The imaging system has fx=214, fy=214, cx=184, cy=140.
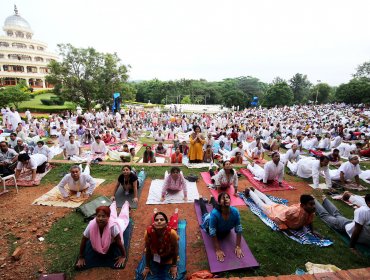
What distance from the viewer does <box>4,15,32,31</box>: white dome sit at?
3518 centimetres

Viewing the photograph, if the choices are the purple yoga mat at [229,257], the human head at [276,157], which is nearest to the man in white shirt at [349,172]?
the human head at [276,157]

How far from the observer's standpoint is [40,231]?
382 centimetres

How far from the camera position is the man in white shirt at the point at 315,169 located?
5777 millimetres

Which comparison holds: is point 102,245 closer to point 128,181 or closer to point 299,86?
point 128,181

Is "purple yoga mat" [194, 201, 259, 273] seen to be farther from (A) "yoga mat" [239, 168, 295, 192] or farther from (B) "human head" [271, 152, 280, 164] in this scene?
(B) "human head" [271, 152, 280, 164]

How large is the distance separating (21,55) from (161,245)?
42722 millimetres

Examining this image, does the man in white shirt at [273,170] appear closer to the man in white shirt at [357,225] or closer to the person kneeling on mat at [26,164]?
the man in white shirt at [357,225]

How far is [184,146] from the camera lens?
945cm

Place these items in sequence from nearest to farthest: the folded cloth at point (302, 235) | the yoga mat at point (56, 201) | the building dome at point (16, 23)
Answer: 1. the folded cloth at point (302, 235)
2. the yoga mat at point (56, 201)
3. the building dome at point (16, 23)

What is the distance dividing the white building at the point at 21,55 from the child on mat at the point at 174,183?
39115mm

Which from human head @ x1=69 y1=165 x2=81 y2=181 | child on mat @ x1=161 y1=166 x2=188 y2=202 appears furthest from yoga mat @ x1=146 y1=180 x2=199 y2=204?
human head @ x1=69 y1=165 x2=81 y2=181

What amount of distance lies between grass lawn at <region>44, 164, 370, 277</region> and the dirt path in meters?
0.19

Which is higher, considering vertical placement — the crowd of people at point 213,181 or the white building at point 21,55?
the white building at point 21,55

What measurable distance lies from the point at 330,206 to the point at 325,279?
2678 millimetres
